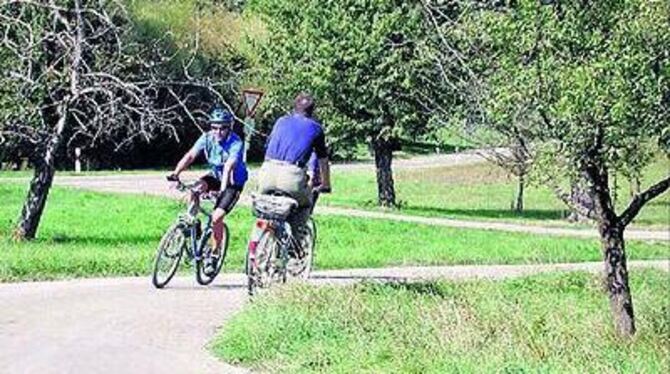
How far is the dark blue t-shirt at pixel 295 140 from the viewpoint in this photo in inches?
457

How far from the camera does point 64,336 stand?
9.84 metres

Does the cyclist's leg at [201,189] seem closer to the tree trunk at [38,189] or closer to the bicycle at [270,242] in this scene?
the bicycle at [270,242]

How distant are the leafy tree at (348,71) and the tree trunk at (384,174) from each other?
0.11ft

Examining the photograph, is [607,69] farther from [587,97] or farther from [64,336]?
[64,336]

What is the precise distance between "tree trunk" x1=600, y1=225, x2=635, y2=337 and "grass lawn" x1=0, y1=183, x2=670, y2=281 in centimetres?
473

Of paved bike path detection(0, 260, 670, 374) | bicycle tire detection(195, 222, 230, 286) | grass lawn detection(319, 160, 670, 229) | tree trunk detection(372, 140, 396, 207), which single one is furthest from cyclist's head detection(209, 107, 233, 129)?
tree trunk detection(372, 140, 396, 207)

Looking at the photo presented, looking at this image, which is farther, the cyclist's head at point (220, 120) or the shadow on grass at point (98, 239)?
the shadow on grass at point (98, 239)

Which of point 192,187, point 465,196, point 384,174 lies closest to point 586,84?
point 192,187

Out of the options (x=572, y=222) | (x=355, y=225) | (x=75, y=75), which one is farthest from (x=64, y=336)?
(x=572, y=222)

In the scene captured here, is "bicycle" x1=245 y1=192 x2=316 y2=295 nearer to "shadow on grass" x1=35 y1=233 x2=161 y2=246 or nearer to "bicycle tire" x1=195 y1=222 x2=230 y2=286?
"bicycle tire" x1=195 y1=222 x2=230 y2=286

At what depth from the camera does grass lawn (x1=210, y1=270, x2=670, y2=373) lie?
8.20 meters

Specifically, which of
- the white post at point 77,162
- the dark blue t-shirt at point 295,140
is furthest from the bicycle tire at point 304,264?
the white post at point 77,162

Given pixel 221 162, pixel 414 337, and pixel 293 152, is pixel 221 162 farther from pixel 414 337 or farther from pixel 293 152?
pixel 414 337

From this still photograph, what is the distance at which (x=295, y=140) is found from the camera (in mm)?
11594
